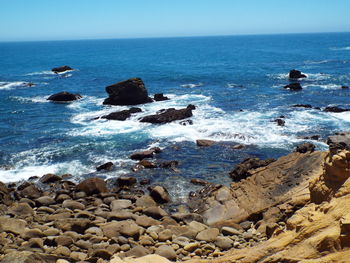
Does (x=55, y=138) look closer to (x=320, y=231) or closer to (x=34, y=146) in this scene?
(x=34, y=146)

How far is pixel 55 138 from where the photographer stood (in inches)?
1373

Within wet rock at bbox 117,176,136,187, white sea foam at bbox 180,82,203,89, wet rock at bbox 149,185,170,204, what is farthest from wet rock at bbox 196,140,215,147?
white sea foam at bbox 180,82,203,89

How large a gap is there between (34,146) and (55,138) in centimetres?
264

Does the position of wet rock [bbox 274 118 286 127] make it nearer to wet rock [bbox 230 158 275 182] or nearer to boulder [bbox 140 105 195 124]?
boulder [bbox 140 105 195 124]

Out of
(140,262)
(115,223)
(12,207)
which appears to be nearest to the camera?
(140,262)

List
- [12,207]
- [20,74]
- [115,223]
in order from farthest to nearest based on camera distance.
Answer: [20,74], [12,207], [115,223]

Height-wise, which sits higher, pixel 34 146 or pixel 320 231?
pixel 320 231

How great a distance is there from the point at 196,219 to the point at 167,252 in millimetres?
4632

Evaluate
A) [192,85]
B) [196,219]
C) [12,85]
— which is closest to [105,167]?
[196,219]

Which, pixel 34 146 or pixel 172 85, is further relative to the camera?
pixel 172 85

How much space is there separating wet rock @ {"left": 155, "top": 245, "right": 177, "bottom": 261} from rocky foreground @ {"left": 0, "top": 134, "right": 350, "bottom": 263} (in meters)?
0.04

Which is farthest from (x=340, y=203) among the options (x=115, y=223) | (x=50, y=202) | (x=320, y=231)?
(x=50, y=202)

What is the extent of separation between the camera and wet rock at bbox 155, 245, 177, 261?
46.5ft

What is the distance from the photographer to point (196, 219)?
18.8 meters
